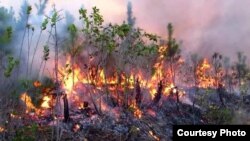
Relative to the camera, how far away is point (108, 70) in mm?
27188

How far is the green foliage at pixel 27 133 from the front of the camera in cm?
1826

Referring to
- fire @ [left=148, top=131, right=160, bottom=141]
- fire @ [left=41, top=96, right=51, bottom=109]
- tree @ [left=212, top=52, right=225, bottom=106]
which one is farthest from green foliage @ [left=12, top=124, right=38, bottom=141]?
tree @ [left=212, top=52, right=225, bottom=106]

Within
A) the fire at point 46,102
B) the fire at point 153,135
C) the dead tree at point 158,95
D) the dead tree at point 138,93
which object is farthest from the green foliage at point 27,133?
the dead tree at point 158,95

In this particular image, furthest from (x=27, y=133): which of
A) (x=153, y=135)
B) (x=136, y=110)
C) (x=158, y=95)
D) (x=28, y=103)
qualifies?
(x=158, y=95)

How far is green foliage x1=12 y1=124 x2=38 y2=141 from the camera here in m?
18.3

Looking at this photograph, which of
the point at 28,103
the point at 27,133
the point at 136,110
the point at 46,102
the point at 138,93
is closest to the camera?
the point at 27,133

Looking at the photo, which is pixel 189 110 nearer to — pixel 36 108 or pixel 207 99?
pixel 207 99

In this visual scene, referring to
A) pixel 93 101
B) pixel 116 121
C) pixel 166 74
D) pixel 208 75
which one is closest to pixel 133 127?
pixel 116 121

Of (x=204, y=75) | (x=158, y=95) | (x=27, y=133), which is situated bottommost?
(x=27, y=133)

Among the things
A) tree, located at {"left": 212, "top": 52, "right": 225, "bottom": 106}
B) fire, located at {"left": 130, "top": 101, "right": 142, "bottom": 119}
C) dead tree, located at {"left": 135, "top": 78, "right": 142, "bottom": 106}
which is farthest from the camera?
tree, located at {"left": 212, "top": 52, "right": 225, "bottom": 106}

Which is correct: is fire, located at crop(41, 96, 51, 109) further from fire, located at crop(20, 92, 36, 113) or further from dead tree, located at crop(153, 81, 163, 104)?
dead tree, located at crop(153, 81, 163, 104)

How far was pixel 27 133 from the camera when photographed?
18.7m

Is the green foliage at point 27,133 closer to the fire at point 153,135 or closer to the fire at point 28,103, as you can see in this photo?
the fire at point 28,103

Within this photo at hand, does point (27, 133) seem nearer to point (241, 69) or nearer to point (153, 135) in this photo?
point (153, 135)
